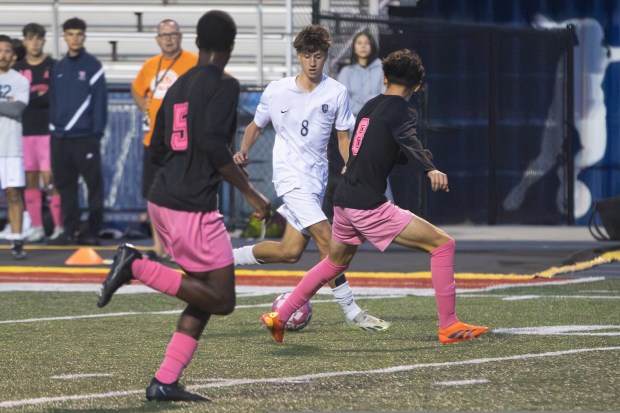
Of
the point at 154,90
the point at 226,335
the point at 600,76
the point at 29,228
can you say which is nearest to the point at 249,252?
the point at 226,335

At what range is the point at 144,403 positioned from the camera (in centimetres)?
655

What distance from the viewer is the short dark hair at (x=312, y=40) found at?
9871 mm

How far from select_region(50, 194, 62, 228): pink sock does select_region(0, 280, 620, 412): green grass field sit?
20.2 feet

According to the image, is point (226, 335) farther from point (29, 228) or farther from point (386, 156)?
point (29, 228)

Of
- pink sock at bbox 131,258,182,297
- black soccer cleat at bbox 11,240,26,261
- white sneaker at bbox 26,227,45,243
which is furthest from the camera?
white sneaker at bbox 26,227,45,243

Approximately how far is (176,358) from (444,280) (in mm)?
2817

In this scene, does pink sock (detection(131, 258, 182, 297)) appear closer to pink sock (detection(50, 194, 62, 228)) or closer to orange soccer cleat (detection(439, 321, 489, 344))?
orange soccer cleat (detection(439, 321, 489, 344))

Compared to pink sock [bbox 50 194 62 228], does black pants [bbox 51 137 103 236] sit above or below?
above

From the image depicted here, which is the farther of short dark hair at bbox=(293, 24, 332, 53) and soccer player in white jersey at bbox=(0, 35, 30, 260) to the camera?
soccer player in white jersey at bbox=(0, 35, 30, 260)

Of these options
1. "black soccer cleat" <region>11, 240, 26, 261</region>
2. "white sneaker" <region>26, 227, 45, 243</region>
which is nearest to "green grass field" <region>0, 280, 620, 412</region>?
"black soccer cleat" <region>11, 240, 26, 261</region>

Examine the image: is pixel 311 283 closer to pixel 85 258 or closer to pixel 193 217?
pixel 193 217

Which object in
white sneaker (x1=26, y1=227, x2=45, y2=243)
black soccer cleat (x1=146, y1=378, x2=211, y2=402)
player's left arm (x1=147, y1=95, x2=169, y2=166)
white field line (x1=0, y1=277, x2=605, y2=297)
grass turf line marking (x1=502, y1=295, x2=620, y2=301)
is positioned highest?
player's left arm (x1=147, y1=95, x2=169, y2=166)

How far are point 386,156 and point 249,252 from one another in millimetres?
1701

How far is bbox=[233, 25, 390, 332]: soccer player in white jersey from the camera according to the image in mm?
10008
